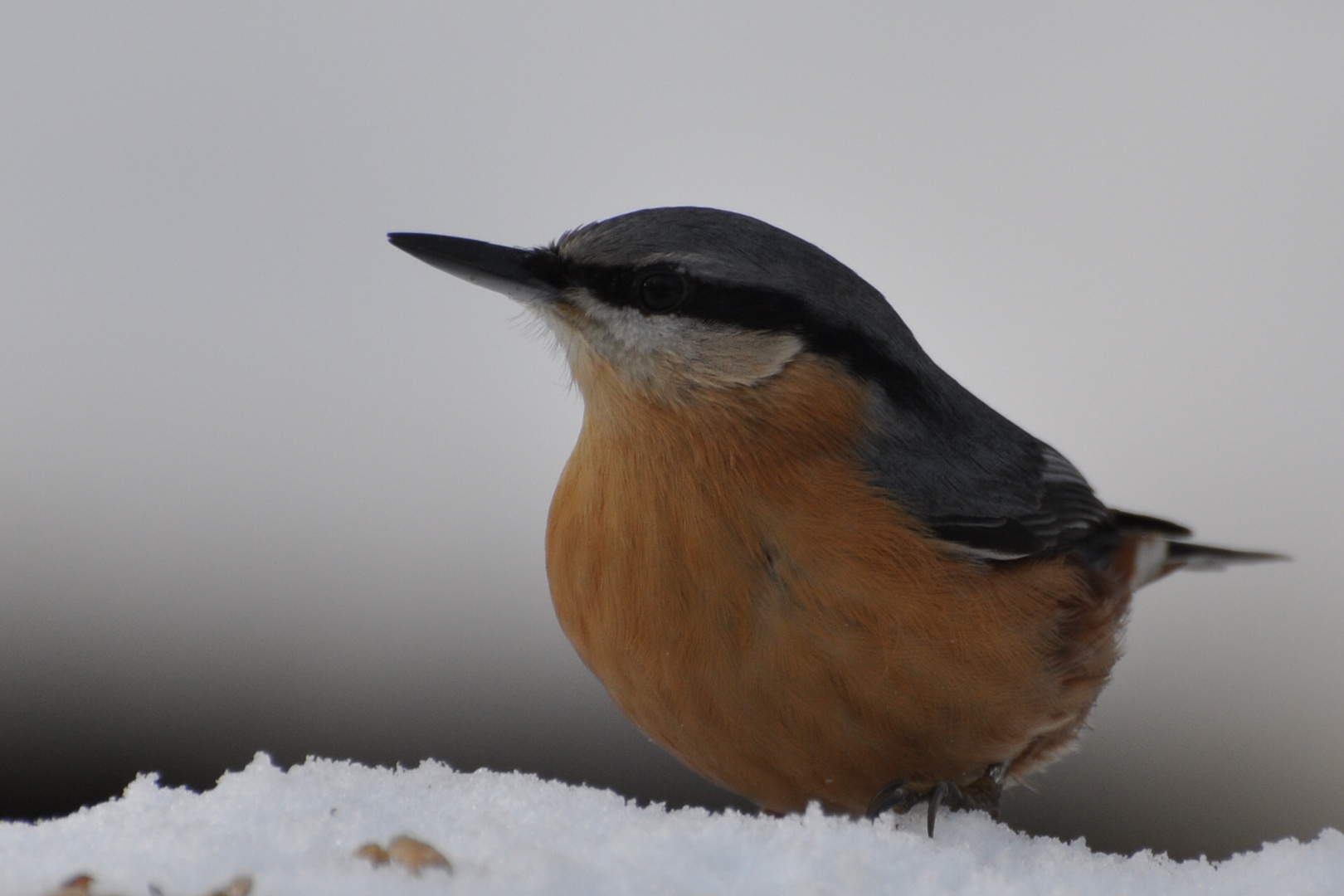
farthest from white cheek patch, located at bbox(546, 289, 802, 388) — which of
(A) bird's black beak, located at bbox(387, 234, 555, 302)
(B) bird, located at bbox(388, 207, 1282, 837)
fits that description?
(A) bird's black beak, located at bbox(387, 234, 555, 302)

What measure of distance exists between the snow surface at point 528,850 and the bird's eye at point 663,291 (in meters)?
1.00

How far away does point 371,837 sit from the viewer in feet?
6.43

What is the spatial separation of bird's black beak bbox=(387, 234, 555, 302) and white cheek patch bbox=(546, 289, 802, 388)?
0.15 m

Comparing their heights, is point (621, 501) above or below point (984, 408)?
below

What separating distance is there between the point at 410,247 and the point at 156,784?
1.15 m

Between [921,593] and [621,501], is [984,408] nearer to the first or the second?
[921,593]

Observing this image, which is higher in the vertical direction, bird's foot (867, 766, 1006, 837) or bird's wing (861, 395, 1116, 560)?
bird's wing (861, 395, 1116, 560)

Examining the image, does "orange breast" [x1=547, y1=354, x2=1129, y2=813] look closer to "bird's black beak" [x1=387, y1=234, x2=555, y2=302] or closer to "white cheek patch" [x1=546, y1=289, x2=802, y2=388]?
"white cheek patch" [x1=546, y1=289, x2=802, y2=388]

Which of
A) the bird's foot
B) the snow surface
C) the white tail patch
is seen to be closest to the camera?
the snow surface

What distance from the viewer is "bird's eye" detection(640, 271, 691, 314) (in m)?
2.79

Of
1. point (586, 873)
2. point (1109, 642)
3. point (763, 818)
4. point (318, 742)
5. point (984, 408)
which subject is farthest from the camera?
point (318, 742)

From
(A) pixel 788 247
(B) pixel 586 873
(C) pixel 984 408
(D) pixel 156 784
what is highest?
(A) pixel 788 247

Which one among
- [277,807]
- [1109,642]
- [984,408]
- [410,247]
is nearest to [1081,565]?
[1109,642]

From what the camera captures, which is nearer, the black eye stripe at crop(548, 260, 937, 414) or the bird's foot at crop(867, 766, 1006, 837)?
the bird's foot at crop(867, 766, 1006, 837)
